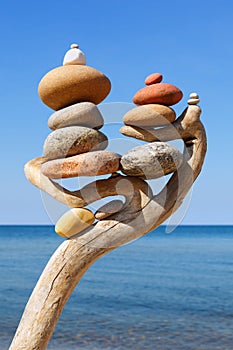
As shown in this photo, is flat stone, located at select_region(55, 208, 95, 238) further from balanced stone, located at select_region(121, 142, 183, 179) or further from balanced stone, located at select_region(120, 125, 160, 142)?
balanced stone, located at select_region(120, 125, 160, 142)

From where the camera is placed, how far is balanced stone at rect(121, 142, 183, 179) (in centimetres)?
396

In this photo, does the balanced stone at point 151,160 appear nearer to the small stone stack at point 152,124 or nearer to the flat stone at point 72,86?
the small stone stack at point 152,124

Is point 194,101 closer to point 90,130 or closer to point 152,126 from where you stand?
point 152,126

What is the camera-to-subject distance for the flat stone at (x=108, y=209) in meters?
4.19

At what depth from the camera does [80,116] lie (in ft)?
13.4

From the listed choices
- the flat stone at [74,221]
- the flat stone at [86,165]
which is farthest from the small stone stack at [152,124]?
the flat stone at [74,221]

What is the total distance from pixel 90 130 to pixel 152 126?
0.51m

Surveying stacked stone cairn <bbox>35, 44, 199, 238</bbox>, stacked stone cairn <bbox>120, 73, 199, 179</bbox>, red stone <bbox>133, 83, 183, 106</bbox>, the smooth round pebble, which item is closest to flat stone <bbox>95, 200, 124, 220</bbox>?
stacked stone cairn <bbox>35, 44, 199, 238</bbox>

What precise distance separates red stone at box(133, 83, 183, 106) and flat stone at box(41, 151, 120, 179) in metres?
0.52

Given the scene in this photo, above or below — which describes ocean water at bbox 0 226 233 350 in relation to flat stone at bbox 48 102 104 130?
below

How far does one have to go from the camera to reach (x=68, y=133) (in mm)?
4039

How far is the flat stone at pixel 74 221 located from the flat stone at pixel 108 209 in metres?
0.06

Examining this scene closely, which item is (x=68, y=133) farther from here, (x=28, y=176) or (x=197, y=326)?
(x=197, y=326)

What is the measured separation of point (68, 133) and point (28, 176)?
0.65 m
